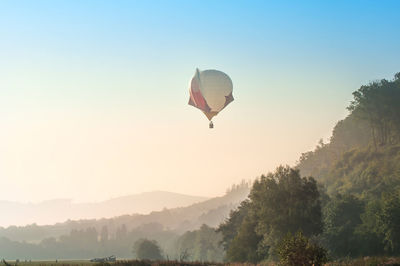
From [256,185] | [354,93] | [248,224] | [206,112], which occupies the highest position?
[354,93]

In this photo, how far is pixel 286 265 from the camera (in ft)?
119

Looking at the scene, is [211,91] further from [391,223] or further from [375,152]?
[375,152]

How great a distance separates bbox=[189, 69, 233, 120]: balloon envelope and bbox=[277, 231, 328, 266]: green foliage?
4340 centimetres

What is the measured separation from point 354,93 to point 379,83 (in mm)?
7642

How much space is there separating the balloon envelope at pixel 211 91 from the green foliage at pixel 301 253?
142 feet

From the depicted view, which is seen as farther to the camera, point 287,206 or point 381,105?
→ point 381,105

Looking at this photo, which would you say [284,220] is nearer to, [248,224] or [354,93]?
[248,224]

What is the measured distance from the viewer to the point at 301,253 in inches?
1399

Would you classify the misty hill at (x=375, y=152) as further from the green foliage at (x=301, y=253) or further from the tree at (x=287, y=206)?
the green foliage at (x=301, y=253)

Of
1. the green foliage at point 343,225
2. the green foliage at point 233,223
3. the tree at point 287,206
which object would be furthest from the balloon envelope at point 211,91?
the green foliage at point 233,223

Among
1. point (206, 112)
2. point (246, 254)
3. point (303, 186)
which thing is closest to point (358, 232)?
point (303, 186)

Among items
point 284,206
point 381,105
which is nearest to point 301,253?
point 284,206

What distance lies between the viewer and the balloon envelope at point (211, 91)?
77500 millimetres

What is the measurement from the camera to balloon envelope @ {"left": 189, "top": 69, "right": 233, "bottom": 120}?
77.5m
